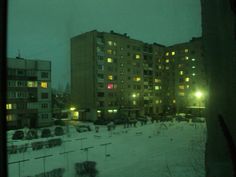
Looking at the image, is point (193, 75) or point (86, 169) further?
point (86, 169)

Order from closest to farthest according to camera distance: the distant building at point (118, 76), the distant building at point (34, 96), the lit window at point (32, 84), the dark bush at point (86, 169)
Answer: the dark bush at point (86, 169) < the distant building at point (34, 96) < the lit window at point (32, 84) < the distant building at point (118, 76)

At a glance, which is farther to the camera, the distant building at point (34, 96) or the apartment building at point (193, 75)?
the distant building at point (34, 96)

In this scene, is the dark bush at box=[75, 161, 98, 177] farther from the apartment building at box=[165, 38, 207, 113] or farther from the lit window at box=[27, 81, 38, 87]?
the lit window at box=[27, 81, 38, 87]

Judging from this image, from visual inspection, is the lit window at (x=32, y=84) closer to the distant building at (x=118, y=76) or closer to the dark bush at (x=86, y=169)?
the distant building at (x=118, y=76)

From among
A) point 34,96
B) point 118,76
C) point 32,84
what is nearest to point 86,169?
point 32,84

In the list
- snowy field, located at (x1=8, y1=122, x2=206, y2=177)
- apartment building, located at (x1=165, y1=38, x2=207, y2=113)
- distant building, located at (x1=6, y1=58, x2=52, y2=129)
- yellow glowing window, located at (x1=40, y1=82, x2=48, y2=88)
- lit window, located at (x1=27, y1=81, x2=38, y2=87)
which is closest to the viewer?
apartment building, located at (x1=165, y1=38, x2=207, y2=113)

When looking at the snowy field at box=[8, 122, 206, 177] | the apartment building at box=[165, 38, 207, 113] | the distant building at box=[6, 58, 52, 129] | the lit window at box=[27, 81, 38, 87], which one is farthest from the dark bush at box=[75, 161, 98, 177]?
the lit window at box=[27, 81, 38, 87]

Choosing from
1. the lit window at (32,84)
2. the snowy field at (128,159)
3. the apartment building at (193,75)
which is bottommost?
the snowy field at (128,159)

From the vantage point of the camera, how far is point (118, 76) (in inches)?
686

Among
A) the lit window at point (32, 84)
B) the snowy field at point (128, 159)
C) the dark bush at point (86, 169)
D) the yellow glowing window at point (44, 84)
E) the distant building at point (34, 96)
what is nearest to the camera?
the snowy field at point (128, 159)

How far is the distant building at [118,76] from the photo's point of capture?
51.3 feet

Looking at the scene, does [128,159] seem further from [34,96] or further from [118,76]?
[118,76]

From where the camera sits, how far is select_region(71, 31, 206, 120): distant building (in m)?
15.6

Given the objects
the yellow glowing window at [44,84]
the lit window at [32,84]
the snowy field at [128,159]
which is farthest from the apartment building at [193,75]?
the yellow glowing window at [44,84]
